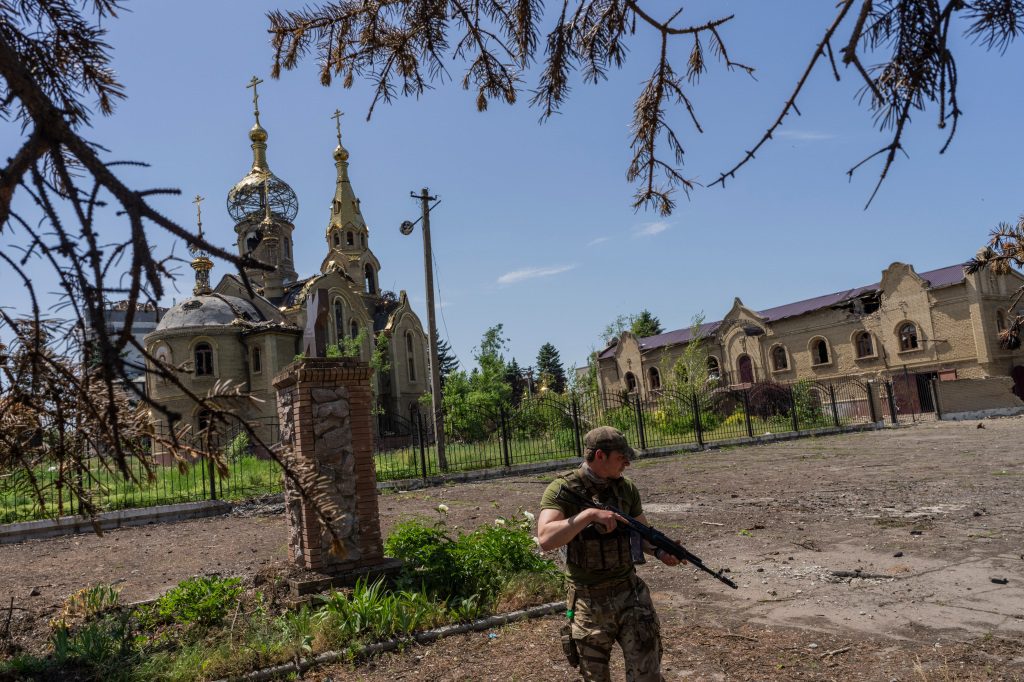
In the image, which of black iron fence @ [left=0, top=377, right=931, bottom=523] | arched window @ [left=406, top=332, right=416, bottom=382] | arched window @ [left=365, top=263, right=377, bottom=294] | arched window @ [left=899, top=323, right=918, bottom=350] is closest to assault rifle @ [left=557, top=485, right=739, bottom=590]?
black iron fence @ [left=0, top=377, right=931, bottom=523]

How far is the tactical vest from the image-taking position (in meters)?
3.49

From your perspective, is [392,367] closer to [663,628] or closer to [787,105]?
[663,628]

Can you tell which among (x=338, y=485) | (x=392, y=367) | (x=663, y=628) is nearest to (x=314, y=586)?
(x=338, y=485)

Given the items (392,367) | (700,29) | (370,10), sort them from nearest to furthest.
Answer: (700,29), (370,10), (392,367)

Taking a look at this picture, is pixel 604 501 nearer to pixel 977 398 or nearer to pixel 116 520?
A: pixel 116 520

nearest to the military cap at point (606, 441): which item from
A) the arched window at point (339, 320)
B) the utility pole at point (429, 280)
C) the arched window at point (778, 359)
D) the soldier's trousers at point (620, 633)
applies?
the soldier's trousers at point (620, 633)

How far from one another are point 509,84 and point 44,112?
228 cm

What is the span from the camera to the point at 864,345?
35.7 meters

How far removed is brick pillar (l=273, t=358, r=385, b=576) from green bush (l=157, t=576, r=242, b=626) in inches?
28.9

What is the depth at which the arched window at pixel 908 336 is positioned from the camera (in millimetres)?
33656

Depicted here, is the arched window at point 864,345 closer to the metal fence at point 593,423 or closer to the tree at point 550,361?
the metal fence at point 593,423

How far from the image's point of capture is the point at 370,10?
3.12m

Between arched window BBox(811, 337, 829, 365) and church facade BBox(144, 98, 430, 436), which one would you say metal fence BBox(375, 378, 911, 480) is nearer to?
arched window BBox(811, 337, 829, 365)

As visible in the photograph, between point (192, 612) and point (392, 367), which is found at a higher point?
point (392, 367)
